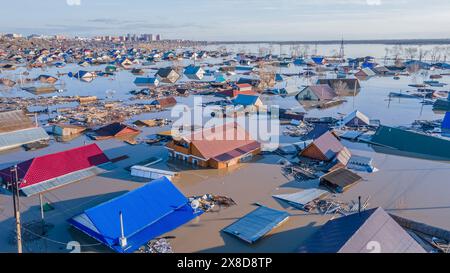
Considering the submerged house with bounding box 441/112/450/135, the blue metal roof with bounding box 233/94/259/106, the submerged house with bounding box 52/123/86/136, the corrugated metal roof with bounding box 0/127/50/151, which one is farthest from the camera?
the blue metal roof with bounding box 233/94/259/106

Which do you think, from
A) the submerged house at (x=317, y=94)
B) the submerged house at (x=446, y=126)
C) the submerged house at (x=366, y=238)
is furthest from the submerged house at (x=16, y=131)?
the submerged house at (x=446, y=126)

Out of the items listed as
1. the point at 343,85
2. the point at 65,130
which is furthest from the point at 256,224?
the point at 343,85

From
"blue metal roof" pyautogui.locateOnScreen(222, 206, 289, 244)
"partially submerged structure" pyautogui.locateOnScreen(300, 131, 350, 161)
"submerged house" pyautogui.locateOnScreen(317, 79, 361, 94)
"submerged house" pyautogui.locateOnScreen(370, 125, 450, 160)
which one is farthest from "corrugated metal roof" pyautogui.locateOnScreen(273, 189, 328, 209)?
"submerged house" pyautogui.locateOnScreen(317, 79, 361, 94)

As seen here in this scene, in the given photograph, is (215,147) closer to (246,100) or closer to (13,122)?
(13,122)

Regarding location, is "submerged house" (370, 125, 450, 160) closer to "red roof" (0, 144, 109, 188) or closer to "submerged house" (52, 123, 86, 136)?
"red roof" (0, 144, 109, 188)

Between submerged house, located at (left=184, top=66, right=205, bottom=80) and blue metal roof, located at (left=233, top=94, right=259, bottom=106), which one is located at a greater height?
submerged house, located at (left=184, top=66, right=205, bottom=80)

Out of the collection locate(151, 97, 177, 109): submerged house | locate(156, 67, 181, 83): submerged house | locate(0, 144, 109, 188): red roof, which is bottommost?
locate(0, 144, 109, 188): red roof

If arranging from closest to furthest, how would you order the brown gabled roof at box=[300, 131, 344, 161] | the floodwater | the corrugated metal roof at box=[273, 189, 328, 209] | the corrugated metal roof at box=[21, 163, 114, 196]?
the floodwater
the corrugated metal roof at box=[273, 189, 328, 209]
the corrugated metal roof at box=[21, 163, 114, 196]
the brown gabled roof at box=[300, 131, 344, 161]
